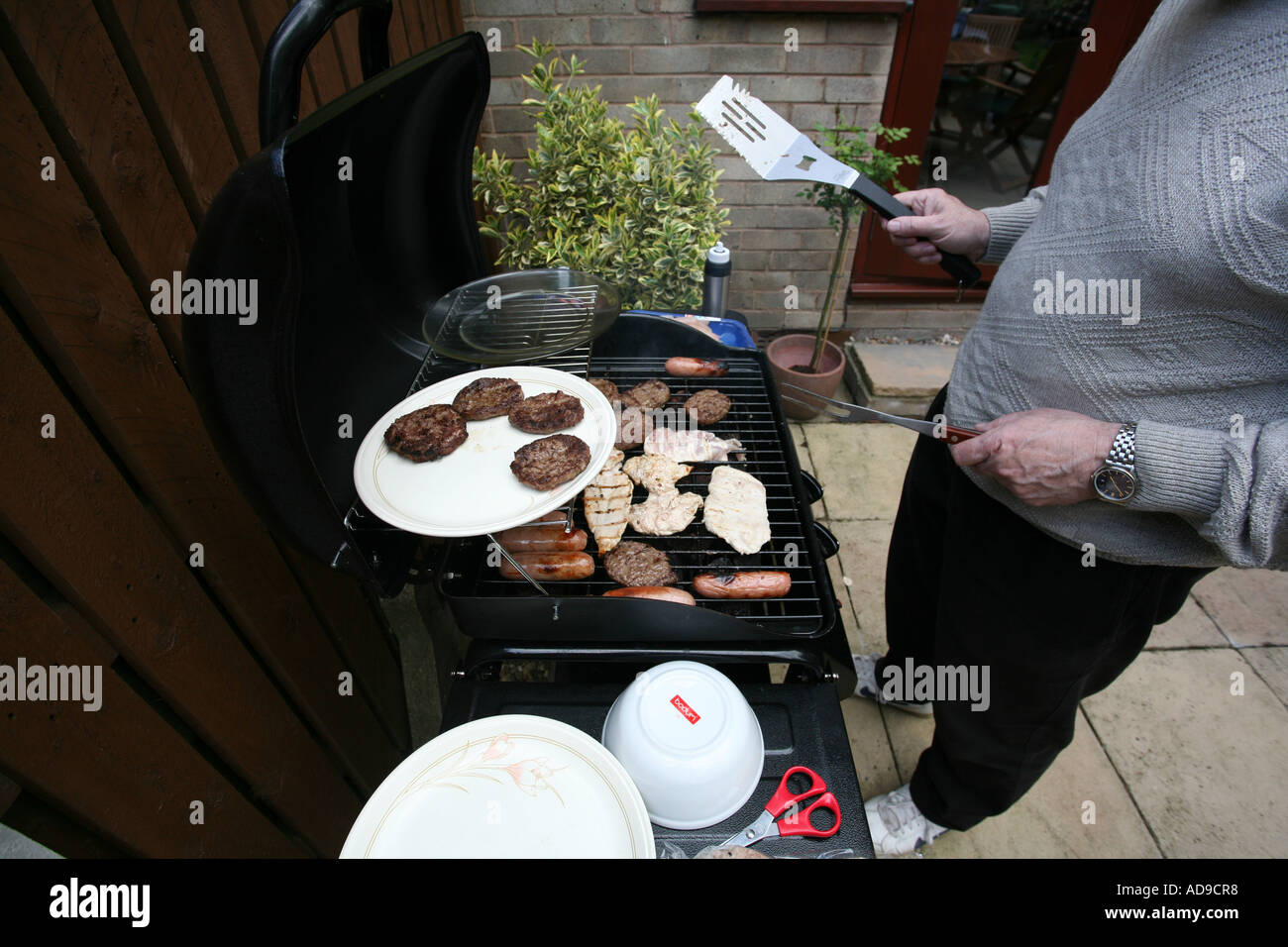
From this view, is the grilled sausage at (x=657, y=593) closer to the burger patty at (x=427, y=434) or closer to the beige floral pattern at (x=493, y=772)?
the beige floral pattern at (x=493, y=772)

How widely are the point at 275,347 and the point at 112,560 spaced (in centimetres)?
58

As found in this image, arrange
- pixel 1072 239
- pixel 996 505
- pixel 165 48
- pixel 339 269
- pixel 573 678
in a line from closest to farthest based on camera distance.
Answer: pixel 165 48
pixel 1072 239
pixel 339 269
pixel 996 505
pixel 573 678

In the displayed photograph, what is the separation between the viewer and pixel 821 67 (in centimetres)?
401

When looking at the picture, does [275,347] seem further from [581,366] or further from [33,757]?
[581,366]

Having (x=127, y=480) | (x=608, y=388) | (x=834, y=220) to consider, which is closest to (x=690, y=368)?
(x=608, y=388)

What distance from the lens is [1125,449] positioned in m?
1.42

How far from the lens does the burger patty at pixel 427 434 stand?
5.04 feet

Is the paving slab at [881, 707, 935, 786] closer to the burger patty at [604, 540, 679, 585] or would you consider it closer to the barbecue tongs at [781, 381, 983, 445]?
the barbecue tongs at [781, 381, 983, 445]

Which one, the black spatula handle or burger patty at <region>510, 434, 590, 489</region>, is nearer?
burger patty at <region>510, 434, 590, 489</region>

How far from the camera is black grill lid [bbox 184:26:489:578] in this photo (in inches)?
37.2

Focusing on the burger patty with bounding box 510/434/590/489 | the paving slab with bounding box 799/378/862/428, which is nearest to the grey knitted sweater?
the burger patty with bounding box 510/434/590/489

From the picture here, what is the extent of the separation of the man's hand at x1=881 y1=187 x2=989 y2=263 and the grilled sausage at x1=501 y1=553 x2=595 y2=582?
4.79ft

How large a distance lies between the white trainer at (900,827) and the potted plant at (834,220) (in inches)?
82.3
